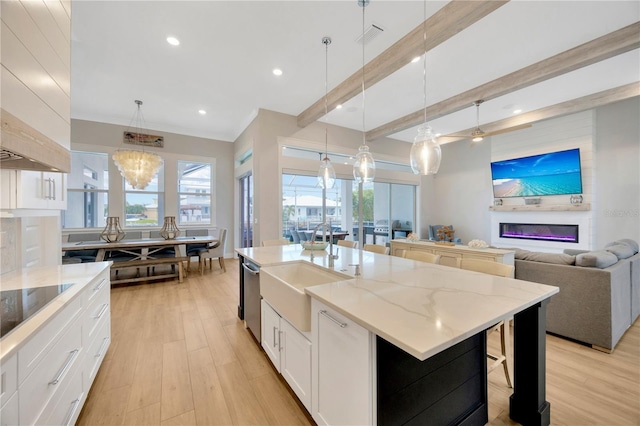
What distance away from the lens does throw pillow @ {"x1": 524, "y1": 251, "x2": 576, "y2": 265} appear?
101 inches

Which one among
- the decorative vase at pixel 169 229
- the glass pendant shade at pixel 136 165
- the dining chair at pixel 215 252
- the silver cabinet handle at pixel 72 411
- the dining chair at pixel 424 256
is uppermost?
the glass pendant shade at pixel 136 165

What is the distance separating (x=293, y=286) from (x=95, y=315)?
1502mm

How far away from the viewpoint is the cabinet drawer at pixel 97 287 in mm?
1690

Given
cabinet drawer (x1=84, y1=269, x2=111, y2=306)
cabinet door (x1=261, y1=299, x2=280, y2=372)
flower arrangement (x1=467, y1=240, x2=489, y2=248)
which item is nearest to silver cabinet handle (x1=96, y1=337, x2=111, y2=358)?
cabinet drawer (x1=84, y1=269, x2=111, y2=306)

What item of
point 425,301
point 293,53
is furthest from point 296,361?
point 293,53

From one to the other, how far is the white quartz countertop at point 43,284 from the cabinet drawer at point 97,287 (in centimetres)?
5

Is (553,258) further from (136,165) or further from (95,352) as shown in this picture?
(136,165)

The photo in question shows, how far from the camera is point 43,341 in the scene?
1.12 m

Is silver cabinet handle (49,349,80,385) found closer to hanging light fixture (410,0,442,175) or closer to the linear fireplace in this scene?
hanging light fixture (410,0,442,175)

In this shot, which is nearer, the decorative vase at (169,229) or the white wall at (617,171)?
the white wall at (617,171)

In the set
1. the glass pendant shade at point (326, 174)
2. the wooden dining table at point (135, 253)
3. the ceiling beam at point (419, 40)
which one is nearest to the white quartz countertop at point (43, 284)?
the glass pendant shade at point (326, 174)

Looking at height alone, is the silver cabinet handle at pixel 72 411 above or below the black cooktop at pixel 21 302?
below

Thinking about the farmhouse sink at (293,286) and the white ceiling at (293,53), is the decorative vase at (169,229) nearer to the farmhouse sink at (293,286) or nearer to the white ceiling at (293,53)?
the white ceiling at (293,53)

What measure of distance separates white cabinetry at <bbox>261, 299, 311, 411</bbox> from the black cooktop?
4.25ft
